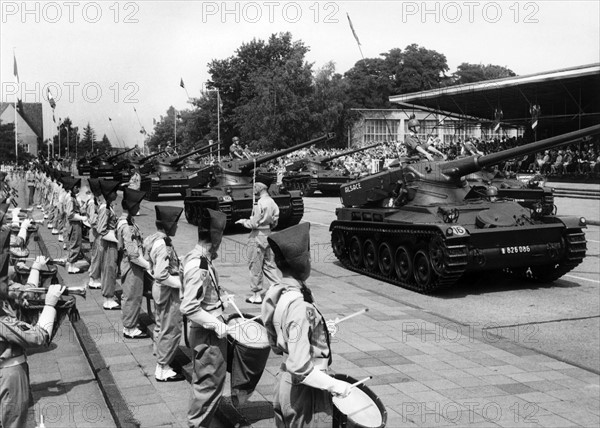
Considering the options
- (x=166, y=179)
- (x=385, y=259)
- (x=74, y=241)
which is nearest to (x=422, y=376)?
(x=385, y=259)

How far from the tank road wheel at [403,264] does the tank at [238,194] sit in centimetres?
713

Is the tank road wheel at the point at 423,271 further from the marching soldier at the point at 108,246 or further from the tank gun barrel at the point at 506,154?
the marching soldier at the point at 108,246

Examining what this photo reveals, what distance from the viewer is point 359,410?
444 cm

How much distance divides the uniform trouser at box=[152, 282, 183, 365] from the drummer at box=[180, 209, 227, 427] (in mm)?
1684

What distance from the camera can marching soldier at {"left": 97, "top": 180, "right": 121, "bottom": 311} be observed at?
457 inches

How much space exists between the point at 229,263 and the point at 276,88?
46.4m

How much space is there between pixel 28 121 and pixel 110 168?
63.6 m

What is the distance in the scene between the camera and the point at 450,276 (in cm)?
1293

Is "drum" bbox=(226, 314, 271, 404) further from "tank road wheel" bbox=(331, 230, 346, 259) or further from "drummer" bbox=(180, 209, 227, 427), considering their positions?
"tank road wheel" bbox=(331, 230, 346, 259)

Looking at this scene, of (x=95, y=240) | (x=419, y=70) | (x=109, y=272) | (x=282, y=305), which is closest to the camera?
(x=282, y=305)

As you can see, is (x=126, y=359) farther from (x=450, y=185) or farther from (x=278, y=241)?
(x=450, y=185)

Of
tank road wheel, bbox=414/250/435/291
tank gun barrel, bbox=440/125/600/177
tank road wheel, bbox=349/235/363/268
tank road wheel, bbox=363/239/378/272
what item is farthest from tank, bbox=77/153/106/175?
tank road wheel, bbox=414/250/435/291

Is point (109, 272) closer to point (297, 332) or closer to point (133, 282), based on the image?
point (133, 282)

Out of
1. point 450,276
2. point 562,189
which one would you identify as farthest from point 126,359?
point 562,189
